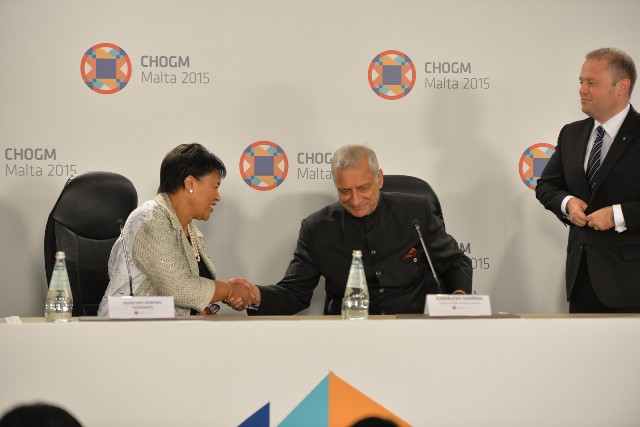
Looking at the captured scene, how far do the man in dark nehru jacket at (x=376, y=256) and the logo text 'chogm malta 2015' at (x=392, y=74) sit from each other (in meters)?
1.05

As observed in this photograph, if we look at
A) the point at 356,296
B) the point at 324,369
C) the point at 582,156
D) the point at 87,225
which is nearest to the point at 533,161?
the point at 582,156

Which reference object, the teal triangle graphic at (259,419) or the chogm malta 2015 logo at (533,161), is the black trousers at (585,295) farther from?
the teal triangle graphic at (259,419)

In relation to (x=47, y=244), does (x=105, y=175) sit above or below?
above

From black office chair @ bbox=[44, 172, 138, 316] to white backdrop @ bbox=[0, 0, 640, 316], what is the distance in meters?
0.62

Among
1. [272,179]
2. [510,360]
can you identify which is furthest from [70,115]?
[510,360]

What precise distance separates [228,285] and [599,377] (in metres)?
1.53

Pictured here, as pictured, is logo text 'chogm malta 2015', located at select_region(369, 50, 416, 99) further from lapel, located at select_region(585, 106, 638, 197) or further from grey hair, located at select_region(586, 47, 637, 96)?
lapel, located at select_region(585, 106, 638, 197)

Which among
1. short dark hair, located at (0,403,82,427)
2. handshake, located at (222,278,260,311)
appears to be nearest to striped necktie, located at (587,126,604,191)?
handshake, located at (222,278,260,311)

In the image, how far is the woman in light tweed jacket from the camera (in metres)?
3.28

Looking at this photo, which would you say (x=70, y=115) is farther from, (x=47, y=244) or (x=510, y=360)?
(x=510, y=360)

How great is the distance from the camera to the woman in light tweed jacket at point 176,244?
3281 millimetres

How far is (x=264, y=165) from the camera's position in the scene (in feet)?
15.8

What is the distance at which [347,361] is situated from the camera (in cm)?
255

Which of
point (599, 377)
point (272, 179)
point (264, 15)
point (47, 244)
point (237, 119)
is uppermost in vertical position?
point (264, 15)
